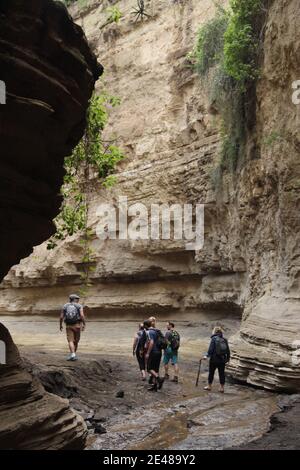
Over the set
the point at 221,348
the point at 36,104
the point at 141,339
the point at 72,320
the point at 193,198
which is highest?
the point at 193,198

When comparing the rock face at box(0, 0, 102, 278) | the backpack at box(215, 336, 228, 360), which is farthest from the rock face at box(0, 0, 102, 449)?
the backpack at box(215, 336, 228, 360)

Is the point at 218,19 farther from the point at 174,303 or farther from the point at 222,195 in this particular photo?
the point at 174,303

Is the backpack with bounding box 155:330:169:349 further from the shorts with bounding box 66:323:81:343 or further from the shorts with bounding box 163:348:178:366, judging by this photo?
the shorts with bounding box 66:323:81:343

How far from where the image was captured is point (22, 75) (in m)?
4.81

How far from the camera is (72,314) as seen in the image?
35.8 ft

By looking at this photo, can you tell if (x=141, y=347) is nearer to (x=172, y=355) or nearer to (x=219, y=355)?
(x=172, y=355)

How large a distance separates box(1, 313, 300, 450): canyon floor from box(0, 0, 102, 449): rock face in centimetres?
123

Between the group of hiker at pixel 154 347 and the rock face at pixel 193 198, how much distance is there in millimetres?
821

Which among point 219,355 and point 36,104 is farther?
point 219,355

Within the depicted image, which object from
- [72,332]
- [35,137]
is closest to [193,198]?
[72,332]

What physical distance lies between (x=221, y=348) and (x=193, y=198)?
1036cm

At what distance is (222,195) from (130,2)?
15325 mm

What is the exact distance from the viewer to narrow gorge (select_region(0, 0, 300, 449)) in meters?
5.45

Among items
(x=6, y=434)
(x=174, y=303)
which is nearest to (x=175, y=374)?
(x=6, y=434)
